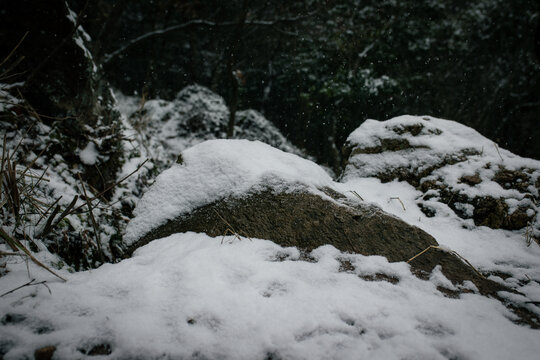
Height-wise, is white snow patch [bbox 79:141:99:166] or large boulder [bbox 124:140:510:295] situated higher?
white snow patch [bbox 79:141:99:166]

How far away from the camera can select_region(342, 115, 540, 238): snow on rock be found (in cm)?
190

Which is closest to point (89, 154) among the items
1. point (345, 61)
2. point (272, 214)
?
point (272, 214)

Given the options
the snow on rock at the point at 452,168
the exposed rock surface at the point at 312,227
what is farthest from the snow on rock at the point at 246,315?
the snow on rock at the point at 452,168

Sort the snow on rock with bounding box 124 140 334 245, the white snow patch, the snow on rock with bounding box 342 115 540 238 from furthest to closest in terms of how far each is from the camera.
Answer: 1. the white snow patch
2. the snow on rock with bounding box 342 115 540 238
3. the snow on rock with bounding box 124 140 334 245

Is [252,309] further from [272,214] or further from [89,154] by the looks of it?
[89,154]

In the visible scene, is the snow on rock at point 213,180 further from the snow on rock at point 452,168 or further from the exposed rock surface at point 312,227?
the snow on rock at point 452,168

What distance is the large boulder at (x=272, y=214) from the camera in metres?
1.32

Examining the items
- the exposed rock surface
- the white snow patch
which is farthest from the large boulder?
the white snow patch

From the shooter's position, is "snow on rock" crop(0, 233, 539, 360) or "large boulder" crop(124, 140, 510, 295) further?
"large boulder" crop(124, 140, 510, 295)

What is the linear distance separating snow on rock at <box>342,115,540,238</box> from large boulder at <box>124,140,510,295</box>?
0.91 meters

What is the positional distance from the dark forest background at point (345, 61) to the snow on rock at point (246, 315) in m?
5.80

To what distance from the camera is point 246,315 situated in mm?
836

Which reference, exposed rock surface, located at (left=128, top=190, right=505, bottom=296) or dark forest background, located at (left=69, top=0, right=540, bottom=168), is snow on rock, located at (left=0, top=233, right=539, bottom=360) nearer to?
exposed rock surface, located at (left=128, top=190, right=505, bottom=296)

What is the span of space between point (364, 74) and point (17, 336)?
7.89m
